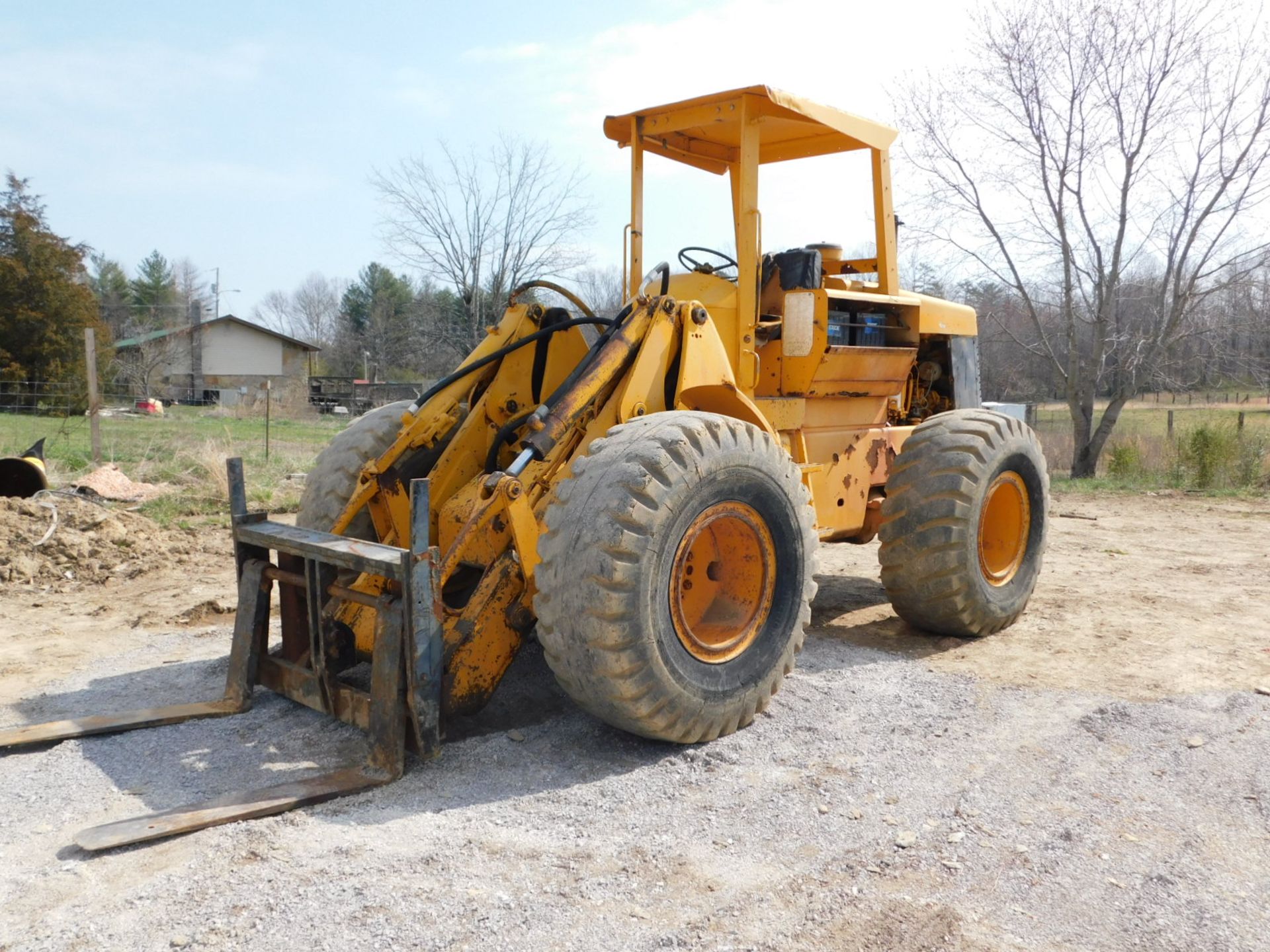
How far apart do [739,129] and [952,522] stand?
94.1 inches

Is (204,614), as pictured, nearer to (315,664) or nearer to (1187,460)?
(315,664)

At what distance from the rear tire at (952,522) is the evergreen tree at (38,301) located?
2912 centimetres

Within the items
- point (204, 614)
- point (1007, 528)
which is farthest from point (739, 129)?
point (204, 614)

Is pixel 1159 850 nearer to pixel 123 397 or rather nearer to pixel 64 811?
pixel 64 811

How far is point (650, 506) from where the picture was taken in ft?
12.2

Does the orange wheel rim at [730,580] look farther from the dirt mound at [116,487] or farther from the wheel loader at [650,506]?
the dirt mound at [116,487]

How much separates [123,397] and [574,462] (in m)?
33.5

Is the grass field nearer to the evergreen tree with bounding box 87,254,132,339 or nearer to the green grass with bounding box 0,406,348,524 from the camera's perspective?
the green grass with bounding box 0,406,348,524

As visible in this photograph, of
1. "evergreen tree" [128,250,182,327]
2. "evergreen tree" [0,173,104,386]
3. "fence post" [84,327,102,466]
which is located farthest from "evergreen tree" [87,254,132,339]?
"fence post" [84,327,102,466]

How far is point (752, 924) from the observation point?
9.12ft

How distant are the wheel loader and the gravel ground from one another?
206 mm

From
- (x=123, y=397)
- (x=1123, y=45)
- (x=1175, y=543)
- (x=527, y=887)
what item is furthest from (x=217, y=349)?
(x=527, y=887)

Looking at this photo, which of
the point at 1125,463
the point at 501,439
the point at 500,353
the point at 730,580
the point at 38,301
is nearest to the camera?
the point at 730,580

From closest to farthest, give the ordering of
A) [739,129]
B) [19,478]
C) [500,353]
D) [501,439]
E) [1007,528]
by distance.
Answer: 1. [501,439]
2. [500,353]
3. [739,129]
4. [1007,528]
5. [19,478]
